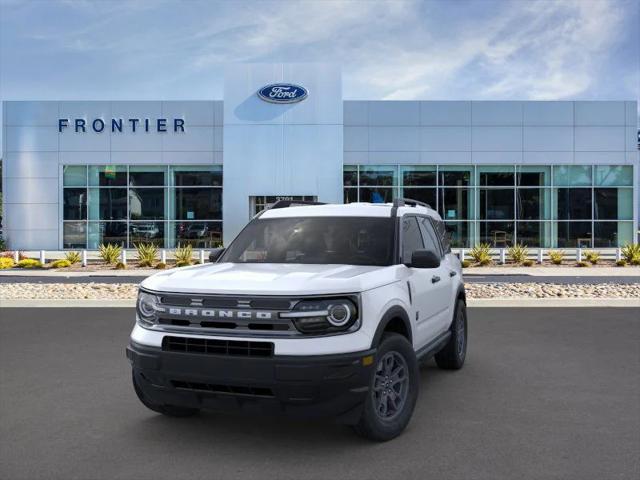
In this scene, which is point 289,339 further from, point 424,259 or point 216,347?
point 424,259

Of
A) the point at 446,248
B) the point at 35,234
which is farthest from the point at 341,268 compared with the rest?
the point at 35,234

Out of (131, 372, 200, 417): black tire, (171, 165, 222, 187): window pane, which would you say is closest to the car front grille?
(131, 372, 200, 417): black tire

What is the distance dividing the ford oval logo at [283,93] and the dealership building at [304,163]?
10 cm

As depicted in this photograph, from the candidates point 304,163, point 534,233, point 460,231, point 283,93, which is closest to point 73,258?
point 304,163

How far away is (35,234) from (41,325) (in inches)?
885

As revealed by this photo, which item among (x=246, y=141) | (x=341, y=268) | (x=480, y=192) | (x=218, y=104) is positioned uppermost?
(x=218, y=104)

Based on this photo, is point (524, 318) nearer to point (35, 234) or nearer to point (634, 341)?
point (634, 341)

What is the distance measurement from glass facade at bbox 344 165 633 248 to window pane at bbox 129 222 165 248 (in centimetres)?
953

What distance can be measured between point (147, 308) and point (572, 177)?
30.0 m

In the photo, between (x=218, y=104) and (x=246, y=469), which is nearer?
(x=246, y=469)

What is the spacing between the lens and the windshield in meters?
5.58

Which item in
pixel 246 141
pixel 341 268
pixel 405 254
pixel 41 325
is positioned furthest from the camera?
pixel 246 141

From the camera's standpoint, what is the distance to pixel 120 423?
5.30 m

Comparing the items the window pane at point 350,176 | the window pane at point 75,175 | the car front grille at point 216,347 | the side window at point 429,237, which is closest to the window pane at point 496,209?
the window pane at point 350,176
